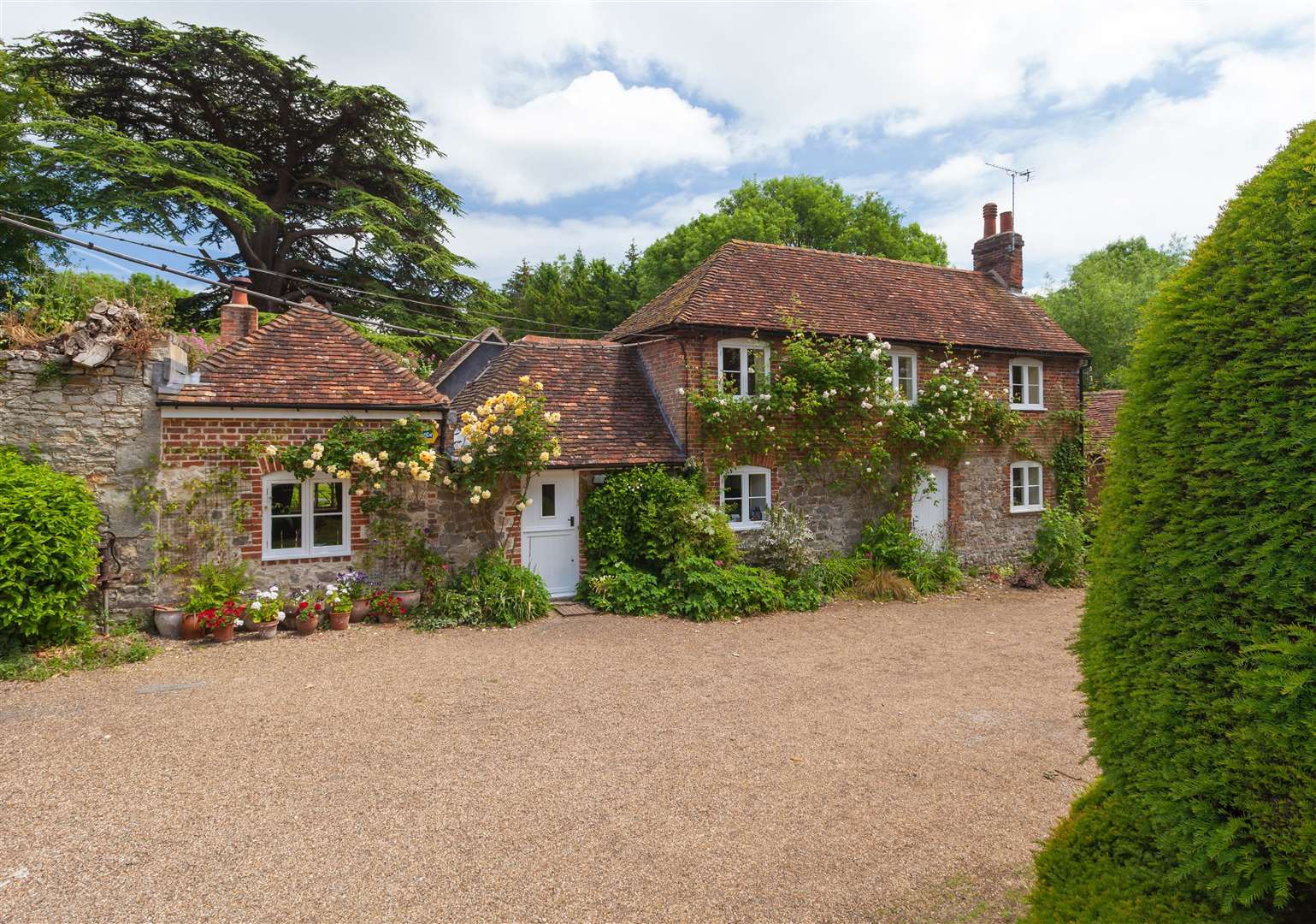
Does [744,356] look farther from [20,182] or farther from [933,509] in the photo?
[20,182]

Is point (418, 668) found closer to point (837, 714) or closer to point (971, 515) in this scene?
point (837, 714)

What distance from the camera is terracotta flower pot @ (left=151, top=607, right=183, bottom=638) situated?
10039mm

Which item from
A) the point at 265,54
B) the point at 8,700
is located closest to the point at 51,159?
the point at 265,54

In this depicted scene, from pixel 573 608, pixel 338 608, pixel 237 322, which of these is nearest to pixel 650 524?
pixel 573 608

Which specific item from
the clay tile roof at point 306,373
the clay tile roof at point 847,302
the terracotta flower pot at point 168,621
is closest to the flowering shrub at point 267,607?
the terracotta flower pot at point 168,621

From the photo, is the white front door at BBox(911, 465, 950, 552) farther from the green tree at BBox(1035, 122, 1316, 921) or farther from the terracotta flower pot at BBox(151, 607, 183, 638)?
the terracotta flower pot at BBox(151, 607, 183, 638)

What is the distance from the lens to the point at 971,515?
1617 cm

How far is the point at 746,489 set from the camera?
14297 millimetres

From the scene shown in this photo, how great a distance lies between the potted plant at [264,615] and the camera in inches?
404

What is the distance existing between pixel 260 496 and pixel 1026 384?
632 inches

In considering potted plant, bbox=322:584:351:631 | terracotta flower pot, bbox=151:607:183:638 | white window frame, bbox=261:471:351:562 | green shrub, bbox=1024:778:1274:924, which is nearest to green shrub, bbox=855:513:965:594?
potted plant, bbox=322:584:351:631

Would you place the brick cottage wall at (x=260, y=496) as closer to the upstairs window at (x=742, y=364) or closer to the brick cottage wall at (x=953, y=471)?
the brick cottage wall at (x=953, y=471)

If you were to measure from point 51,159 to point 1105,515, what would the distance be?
26.8m

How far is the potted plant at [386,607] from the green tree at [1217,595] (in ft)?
32.4
